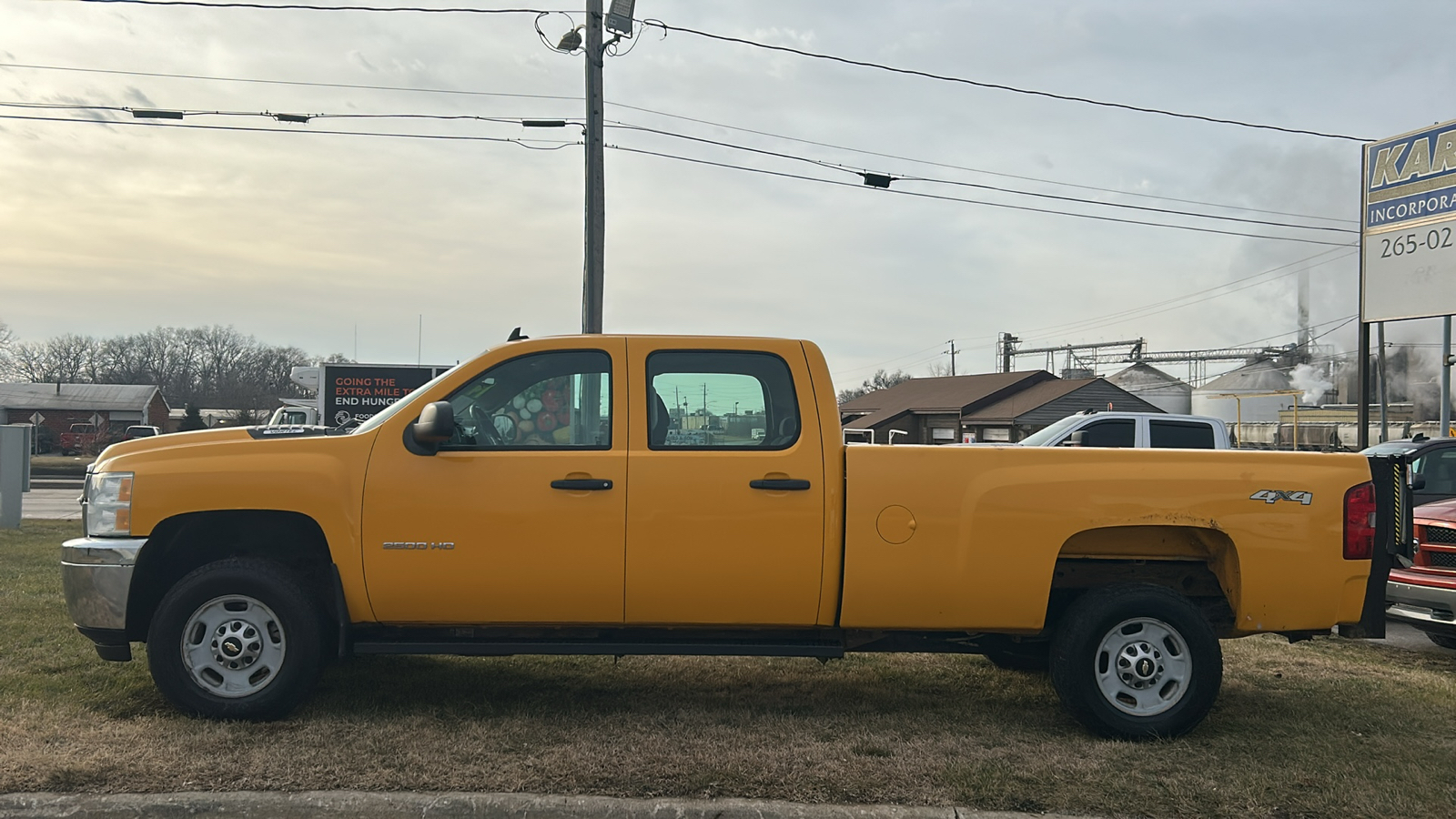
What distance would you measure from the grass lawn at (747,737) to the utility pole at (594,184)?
6195 millimetres

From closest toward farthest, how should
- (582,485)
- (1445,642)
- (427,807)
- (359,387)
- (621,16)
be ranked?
(427,807)
(582,485)
(1445,642)
(621,16)
(359,387)

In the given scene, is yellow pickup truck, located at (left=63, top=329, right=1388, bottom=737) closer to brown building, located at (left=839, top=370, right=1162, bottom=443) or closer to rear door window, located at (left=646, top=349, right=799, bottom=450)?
rear door window, located at (left=646, top=349, right=799, bottom=450)

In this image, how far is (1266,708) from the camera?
18.1ft

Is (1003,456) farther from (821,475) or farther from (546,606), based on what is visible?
(546,606)

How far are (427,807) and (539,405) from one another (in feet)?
6.42

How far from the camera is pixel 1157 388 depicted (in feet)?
223

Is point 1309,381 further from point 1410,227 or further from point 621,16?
point 621,16

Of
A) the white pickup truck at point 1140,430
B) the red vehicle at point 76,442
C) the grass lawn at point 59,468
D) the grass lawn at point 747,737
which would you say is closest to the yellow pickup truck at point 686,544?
the grass lawn at point 747,737

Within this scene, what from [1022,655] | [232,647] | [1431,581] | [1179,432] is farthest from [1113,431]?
[232,647]

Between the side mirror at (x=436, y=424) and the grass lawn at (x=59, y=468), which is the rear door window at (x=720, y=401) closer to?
the side mirror at (x=436, y=424)

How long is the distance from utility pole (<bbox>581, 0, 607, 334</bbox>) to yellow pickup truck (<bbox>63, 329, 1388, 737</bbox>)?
274 inches

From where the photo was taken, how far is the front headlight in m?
4.89

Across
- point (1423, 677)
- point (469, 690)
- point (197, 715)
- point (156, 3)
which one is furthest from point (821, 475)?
point (156, 3)

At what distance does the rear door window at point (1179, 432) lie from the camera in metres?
12.3
